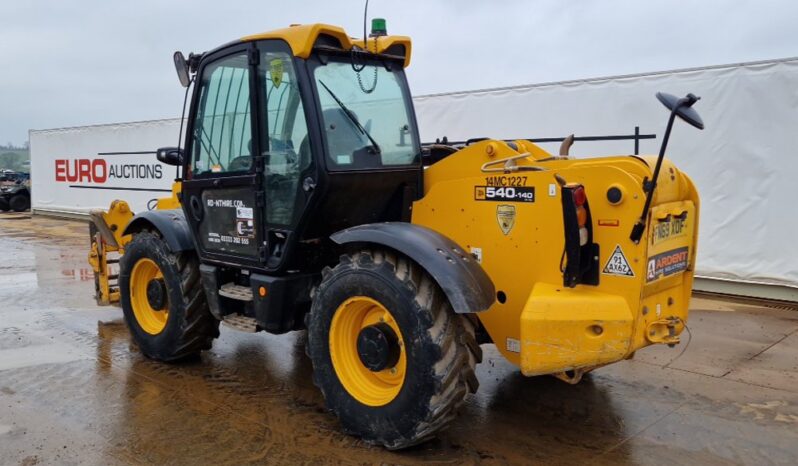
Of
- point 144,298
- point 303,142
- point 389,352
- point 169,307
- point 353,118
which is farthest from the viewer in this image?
point 144,298

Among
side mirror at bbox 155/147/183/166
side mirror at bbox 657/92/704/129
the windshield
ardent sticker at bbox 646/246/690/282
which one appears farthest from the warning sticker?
side mirror at bbox 155/147/183/166

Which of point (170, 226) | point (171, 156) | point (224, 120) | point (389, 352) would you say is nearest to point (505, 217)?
point (389, 352)

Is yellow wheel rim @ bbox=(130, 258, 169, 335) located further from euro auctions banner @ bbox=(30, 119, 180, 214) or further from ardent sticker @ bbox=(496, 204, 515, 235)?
euro auctions banner @ bbox=(30, 119, 180, 214)

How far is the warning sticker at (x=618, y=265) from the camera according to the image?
3.47 metres

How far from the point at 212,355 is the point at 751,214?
20.8ft

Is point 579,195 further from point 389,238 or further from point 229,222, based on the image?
point 229,222

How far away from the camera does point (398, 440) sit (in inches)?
144

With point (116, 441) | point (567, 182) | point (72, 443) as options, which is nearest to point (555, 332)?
point (567, 182)

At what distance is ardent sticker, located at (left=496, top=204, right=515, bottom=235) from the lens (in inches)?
152

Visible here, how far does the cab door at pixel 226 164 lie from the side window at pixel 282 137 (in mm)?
86

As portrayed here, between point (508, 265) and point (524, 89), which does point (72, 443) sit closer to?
point (508, 265)

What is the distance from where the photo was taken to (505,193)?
3.90 meters

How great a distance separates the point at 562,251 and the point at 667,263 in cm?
63

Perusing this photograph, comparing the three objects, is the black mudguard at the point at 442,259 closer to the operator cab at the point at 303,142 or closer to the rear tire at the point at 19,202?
the operator cab at the point at 303,142
